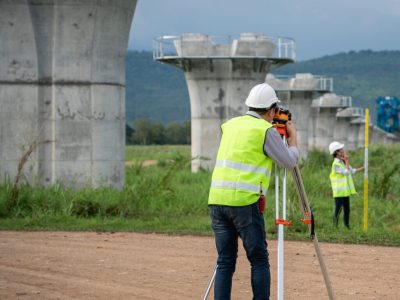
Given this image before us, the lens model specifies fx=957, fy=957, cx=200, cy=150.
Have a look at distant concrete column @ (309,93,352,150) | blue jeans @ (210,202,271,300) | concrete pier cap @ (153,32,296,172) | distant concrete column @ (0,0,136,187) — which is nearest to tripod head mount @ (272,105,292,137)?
blue jeans @ (210,202,271,300)

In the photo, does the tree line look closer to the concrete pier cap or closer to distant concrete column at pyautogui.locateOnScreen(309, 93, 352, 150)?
distant concrete column at pyautogui.locateOnScreen(309, 93, 352, 150)

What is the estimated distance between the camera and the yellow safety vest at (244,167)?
8.11 m

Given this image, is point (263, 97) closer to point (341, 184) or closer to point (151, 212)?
point (341, 184)

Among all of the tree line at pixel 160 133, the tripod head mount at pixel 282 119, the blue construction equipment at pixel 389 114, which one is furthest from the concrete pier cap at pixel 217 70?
the blue construction equipment at pixel 389 114

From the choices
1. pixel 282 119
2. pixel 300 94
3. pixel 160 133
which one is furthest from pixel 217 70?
pixel 160 133

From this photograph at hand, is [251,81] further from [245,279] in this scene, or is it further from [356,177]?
[245,279]

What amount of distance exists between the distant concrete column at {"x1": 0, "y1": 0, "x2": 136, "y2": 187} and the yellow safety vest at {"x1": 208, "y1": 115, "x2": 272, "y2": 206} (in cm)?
1464

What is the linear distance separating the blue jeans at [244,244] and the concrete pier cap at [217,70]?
37.5m

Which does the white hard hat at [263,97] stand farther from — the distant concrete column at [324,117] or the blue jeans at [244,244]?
the distant concrete column at [324,117]

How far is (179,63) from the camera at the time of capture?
47344 mm

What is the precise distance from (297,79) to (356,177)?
37413 mm

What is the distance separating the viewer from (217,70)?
4678cm

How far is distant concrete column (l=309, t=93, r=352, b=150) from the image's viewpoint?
85812 mm

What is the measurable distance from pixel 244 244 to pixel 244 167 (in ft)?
2.15
